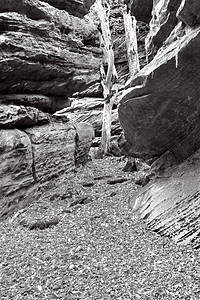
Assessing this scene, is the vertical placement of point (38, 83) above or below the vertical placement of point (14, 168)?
above

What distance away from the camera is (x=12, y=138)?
39.0 ft

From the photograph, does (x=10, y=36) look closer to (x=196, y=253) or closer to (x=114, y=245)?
(x=114, y=245)

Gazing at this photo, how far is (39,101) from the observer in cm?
1465

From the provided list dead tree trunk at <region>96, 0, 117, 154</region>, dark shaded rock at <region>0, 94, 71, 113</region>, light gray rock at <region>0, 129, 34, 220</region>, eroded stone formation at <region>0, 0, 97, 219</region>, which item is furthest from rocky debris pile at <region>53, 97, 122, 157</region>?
light gray rock at <region>0, 129, 34, 220</region>

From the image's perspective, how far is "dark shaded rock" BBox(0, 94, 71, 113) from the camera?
518 inches

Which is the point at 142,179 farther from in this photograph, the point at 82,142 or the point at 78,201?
the point at 82,142

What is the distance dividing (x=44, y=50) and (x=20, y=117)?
10.5 ft

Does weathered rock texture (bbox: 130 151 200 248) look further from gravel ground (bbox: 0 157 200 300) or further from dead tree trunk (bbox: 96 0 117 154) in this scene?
dead tree trunk (bbox: 96 0 117 154)

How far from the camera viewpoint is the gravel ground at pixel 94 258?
5617 millimetres

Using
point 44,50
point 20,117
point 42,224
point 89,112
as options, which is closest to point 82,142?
point 20,117

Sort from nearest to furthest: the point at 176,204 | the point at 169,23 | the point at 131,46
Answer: the point at 176,204, the point at 169,23, the point at 131,46

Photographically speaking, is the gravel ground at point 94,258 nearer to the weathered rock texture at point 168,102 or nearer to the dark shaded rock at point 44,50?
the weathered rock texture at point 168,102

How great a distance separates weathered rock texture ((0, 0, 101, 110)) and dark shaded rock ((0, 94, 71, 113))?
299 mm

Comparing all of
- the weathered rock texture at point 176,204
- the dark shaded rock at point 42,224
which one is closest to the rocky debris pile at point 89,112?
the dark shaded rock at point 42,224
